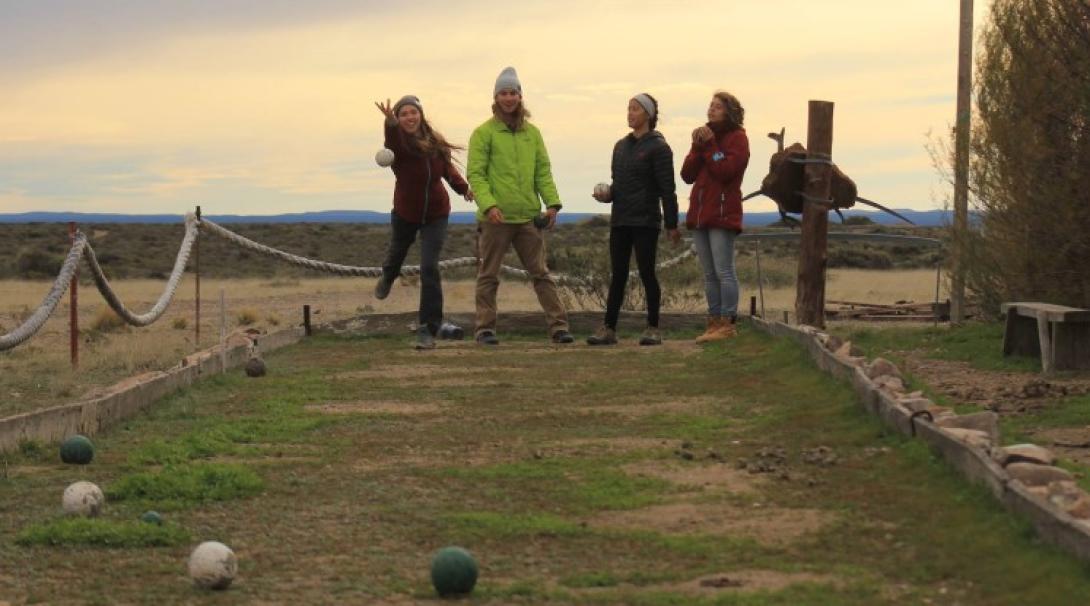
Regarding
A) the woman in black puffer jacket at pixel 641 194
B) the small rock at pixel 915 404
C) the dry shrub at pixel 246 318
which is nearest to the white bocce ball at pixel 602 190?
the woman in black puffer jacket at pixel 641 194

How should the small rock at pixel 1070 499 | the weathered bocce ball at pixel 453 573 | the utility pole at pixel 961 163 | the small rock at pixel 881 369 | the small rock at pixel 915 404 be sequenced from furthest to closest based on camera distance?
the utility pole at pixel 961 163
the small rock at pixel 881 369
the small rock at pixel 915 404
the small rock at pixel 1070 499
the weathered bocce ball at pixel 453 573

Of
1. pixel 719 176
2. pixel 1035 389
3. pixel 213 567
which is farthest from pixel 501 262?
pixel 213 567

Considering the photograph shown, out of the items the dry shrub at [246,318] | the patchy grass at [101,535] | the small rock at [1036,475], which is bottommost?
the dry shrub at [246,318]

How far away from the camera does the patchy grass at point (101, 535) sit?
596cm

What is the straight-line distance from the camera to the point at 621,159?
13914mm

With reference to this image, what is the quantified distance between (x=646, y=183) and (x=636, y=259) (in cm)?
61

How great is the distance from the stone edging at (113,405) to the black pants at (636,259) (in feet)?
9.59

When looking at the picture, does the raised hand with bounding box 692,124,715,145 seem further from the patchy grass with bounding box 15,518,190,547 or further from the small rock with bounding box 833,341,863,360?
the patchy grass with bounding box 15,518,190,547

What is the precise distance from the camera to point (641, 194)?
13805mm

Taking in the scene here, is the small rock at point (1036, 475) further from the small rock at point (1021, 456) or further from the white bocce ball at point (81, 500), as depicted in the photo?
the white bocce ball at point (81, 500)

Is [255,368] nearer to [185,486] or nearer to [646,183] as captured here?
[646,183]

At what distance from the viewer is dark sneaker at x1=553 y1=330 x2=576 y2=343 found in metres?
14.6

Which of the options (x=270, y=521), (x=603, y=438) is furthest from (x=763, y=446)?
(x=270, y=521)

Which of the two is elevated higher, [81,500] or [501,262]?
[501,262]
